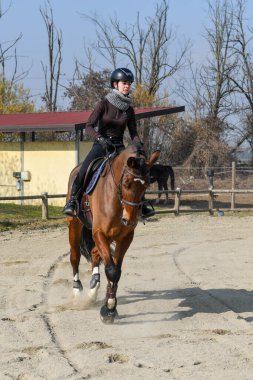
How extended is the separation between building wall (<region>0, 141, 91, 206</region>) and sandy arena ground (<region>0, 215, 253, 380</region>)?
30.2 ft

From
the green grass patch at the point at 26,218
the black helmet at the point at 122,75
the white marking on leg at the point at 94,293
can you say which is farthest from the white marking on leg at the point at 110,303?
the green grass patch at the point at 26,218

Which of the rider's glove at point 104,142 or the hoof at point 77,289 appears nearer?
the rider's glove at point 104,142

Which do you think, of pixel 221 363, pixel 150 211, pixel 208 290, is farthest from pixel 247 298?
pixel 221 363

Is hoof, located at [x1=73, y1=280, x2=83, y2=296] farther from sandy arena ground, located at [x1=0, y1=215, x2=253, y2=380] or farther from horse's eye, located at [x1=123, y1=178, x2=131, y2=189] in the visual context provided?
horse's eye, located at [x1=123, y1=178, x2=131, y2=189]

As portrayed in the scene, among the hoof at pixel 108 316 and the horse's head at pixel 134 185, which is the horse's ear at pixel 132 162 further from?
the hoof at pixel 108 316

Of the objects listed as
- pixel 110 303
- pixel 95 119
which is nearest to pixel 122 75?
pixel 95 119

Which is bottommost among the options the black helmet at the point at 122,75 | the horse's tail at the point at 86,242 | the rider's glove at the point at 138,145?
the horse's tail at the point at 86,242

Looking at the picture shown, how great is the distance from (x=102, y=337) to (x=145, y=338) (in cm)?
45

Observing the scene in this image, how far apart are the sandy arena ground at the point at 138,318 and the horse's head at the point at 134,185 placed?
1282 millimetres

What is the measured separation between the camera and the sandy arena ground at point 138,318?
19.1 ft

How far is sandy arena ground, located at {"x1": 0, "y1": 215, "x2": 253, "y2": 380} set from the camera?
582 centimetres

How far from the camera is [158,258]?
515 inches

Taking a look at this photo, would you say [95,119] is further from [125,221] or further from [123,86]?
[125,221]

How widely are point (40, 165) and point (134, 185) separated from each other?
17255 millimetres
